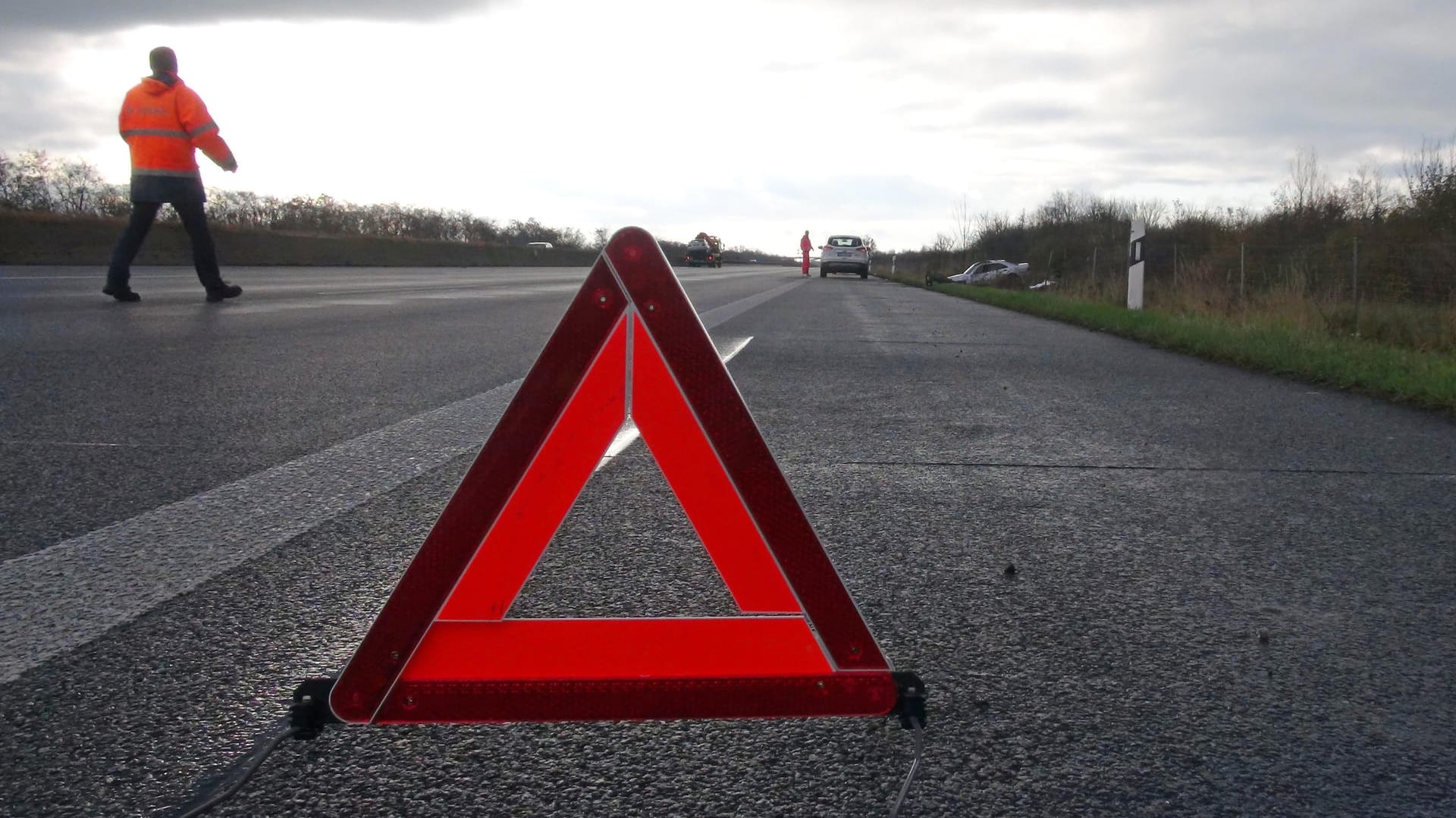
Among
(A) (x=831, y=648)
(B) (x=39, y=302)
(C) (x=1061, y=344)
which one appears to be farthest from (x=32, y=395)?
(C) (x=1061, y=344)

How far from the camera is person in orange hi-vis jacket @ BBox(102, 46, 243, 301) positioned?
35.7 ft

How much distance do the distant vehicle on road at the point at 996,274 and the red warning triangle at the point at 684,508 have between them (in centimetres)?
3890

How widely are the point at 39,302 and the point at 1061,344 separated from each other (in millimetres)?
9200

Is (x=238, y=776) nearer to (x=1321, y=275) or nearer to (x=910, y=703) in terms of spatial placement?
(x=910, y=703)

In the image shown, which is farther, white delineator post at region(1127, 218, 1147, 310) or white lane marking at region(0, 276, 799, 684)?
white delineator post at region(1127, 218, 1147, 310)

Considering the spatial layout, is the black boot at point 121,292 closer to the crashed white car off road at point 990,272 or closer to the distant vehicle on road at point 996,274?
the distant vehicle on road at point 996,274

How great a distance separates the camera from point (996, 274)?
42312 millimetres

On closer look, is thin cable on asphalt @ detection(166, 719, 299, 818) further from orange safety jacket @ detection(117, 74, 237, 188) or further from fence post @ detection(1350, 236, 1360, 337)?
fence post @ detection(1350, 236, 1360, 337)

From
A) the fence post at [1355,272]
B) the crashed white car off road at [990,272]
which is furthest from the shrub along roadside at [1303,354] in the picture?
the crashed white car off road at [990,272]

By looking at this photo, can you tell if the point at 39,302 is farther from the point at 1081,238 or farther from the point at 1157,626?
the point at 1081,238

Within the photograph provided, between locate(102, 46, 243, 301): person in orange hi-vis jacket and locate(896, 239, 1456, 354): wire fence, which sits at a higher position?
locate(102, 46, 243, 301): person in orange hi-vis jacket

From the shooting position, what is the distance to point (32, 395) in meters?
5.55

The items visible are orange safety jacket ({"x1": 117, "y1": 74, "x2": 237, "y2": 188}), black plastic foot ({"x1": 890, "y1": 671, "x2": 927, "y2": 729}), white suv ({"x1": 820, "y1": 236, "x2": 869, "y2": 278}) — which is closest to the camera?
black plastic foot ({"x1": 890, "y1": 671, "x2": 927, "y2": 729})

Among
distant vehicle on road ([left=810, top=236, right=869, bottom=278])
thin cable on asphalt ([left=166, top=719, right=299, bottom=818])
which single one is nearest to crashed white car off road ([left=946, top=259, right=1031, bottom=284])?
distant vehicle on road ([left=810, top=236, right=869, bottom=278])
